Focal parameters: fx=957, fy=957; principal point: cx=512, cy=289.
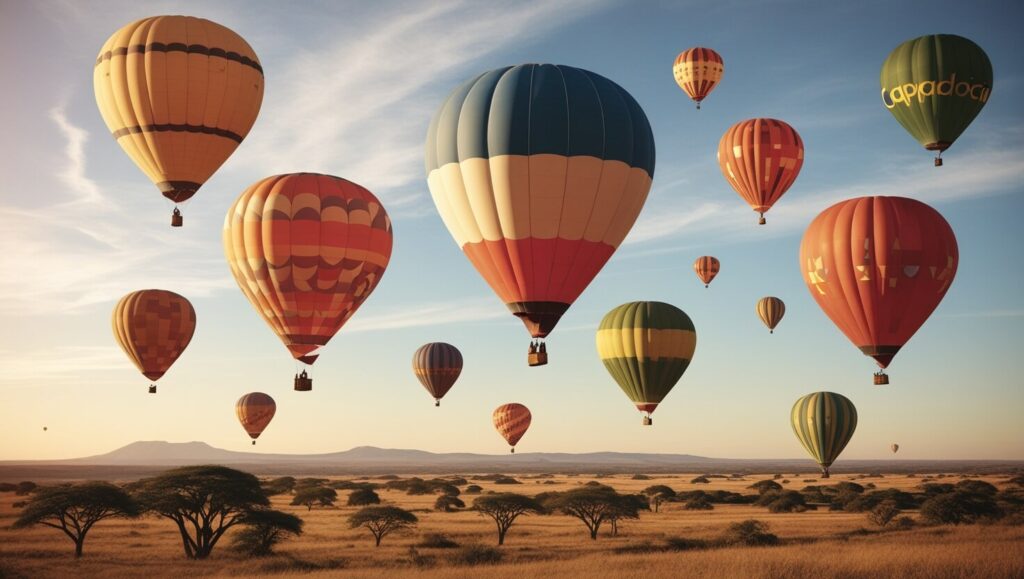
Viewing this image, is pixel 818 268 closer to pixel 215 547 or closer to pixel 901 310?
pixel 901 310

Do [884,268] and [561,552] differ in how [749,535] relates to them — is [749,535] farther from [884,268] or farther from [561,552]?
[884,268]

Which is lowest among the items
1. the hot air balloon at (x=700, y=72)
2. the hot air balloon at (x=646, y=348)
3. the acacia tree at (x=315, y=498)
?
the acacia tree at (x=315, y=498)

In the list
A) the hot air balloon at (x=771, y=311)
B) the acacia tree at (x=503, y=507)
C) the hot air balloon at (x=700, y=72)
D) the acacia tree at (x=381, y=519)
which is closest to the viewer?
the acacia tree at (x=381, y=519)

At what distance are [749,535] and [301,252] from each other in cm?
2451

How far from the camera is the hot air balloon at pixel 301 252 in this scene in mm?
34562

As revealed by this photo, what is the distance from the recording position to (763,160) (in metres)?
46.9

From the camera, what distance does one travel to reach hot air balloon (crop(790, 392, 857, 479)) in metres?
60.2

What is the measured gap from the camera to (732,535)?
44719mm

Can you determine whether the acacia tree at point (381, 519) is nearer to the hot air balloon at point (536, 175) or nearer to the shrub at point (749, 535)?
the shrub at point (749, 535)

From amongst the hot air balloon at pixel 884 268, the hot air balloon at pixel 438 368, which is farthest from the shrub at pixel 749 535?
the hot air balloon at pixel 438 368

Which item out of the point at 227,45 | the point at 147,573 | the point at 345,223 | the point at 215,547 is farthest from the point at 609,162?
the point at 215,547

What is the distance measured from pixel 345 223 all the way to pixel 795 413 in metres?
38.5

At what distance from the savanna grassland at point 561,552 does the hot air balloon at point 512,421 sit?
25.2 metres

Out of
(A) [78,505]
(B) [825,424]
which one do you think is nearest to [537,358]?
(A) [78,505]
